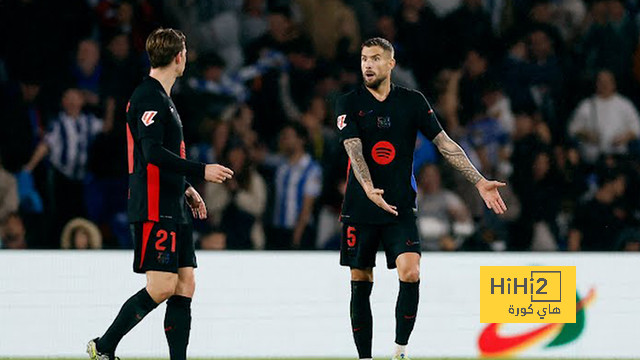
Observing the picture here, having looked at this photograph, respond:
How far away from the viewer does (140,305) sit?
572 cm

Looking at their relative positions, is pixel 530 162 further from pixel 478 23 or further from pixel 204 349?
pixel 204 349

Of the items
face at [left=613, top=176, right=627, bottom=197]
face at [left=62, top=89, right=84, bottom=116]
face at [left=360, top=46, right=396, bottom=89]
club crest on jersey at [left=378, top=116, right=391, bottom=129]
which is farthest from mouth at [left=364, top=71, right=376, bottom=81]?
face at [left=613, top=176, right=627, bottom=197]

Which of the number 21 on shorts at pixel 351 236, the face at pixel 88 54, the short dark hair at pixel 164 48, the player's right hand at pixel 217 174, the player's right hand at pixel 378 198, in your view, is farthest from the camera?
the face at pixel 88 54

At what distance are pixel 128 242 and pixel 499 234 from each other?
3.06 metres

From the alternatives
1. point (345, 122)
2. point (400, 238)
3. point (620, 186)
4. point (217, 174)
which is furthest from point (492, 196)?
point (620, 186)

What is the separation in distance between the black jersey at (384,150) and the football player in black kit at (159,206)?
37.9 inches

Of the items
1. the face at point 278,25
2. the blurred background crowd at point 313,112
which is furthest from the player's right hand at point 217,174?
the face at point 278,25

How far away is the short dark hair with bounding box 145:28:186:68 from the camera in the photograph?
5805 millimetres

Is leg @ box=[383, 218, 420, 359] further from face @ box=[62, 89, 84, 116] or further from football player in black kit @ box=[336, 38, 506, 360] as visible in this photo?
face @ box=[62, 89, 84, 116]

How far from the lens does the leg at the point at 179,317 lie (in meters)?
5.84

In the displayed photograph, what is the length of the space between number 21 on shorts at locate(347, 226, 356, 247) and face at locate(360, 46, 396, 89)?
0.77m

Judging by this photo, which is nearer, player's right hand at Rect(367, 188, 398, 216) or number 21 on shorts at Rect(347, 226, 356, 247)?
player's right hand at Rect(367, 188, 398, 216)

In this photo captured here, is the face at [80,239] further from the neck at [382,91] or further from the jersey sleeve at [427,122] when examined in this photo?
the jersey sleeve at [427,122]

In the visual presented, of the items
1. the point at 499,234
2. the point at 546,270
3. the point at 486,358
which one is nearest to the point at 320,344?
the point at 486,358
